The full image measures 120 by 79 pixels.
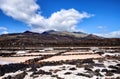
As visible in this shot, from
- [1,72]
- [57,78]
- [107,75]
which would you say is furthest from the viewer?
[1,72]

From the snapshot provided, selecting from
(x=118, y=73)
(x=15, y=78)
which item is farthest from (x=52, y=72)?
(x=118, y=73)

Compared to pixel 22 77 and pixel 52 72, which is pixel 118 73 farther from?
pixel 22 77

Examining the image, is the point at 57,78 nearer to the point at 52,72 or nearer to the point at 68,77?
the point at 68,77

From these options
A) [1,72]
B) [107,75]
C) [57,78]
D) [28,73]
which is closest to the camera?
[57,78]

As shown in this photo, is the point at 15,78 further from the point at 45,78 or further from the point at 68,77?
the point at 68,77

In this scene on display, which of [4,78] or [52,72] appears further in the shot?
[52,72]

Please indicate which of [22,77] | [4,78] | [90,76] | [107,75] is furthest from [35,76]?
[107,75]

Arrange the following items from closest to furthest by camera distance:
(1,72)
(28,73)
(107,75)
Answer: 1. (107,75)
2. (28,73)
3. (1,72)

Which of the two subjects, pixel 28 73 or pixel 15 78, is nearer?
pixel 15 78

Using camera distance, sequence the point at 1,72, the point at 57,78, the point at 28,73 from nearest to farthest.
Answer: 1. the point at 57,78
2. the point at 28,73
3. the point at 1,72
